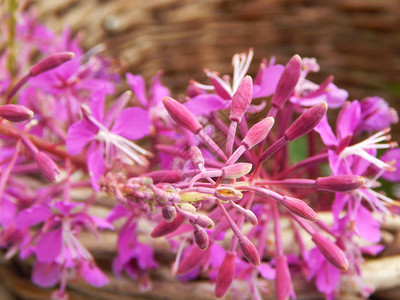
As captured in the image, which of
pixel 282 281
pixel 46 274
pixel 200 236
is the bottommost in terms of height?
pixel 46 274

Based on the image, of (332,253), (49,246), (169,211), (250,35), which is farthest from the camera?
A: (250,35)

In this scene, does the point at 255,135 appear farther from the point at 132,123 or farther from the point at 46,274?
the point at 46,274

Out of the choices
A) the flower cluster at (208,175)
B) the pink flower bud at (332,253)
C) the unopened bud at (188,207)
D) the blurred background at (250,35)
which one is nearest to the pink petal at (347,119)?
the flower cluster at (208,175)

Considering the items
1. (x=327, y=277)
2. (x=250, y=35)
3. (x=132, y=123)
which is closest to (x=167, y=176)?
(x=132, y=123)

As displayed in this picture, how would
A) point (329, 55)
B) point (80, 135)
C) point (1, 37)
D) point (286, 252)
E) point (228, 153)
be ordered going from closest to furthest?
point (228, 153), point (80, 135), point (286, 252), point (1, 37), point (329, 55)

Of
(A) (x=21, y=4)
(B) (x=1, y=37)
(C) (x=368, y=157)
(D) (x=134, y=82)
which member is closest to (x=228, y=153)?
(C) (x=368, y=157)

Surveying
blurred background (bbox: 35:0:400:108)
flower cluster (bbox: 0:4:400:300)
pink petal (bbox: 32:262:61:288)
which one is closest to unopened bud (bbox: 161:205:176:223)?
flower cluster (bbox: 0:4:400:300)

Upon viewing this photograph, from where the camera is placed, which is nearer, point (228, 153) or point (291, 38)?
point (228, 153)

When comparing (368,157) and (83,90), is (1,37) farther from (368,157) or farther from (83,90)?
(368,157)
